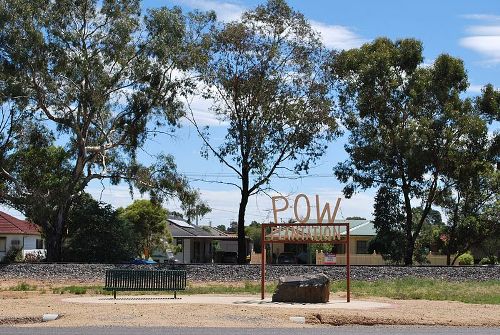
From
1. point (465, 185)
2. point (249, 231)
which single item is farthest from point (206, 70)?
point (249, 231)

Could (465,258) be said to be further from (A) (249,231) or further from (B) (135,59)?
(A) (249,231)

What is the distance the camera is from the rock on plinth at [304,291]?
2548 cm

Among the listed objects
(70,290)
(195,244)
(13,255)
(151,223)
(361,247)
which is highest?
(151,223)

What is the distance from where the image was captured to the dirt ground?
1973 centimetres

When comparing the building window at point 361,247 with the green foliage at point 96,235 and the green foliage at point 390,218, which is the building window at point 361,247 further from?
the green foliage at point 96,235

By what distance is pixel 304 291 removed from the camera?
83.8ft

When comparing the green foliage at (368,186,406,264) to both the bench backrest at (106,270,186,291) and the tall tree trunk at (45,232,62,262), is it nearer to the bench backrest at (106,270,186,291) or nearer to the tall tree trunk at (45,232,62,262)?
the tall tree trunk at (45,232,62,262)

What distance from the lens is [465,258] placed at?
59750 millimetres

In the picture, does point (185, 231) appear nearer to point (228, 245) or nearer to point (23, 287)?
point (228, 245)

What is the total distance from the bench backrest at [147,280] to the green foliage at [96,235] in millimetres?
16321

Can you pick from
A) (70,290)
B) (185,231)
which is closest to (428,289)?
(70,290)

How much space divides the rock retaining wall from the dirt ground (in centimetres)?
1020

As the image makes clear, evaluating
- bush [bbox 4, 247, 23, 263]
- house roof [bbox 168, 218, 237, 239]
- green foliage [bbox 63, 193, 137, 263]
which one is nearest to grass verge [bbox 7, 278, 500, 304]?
green foliage [bbox 63, 193, 137, 263]

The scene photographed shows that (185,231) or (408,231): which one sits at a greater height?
(185,231)
